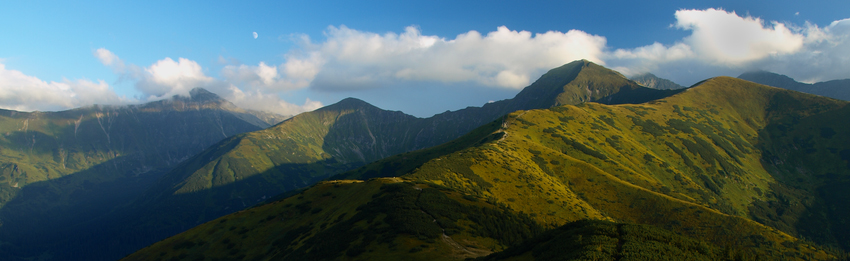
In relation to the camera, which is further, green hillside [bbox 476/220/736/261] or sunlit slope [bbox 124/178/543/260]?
sunlit slope [bbox 124/178/543/260]

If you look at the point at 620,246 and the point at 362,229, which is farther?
the point at 362,229

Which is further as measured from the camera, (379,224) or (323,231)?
(323,231)

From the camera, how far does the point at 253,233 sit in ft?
410

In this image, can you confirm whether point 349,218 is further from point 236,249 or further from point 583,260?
point 583,260

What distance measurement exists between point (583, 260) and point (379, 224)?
2500 inches

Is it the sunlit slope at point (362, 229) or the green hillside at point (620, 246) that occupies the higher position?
the green hillside at point (620, 246)

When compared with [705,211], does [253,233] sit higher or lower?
higher

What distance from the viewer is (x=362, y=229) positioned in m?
94.2

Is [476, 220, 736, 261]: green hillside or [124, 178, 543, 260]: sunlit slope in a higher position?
[476, 220, 736, 261]: green hillside

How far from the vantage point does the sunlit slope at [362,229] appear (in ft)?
271

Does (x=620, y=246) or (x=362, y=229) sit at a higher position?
(x=620, y=246)

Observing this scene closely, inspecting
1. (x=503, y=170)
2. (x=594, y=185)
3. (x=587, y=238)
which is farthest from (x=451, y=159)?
(x=587, y=238)

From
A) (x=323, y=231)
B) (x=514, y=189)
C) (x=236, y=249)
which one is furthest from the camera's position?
(x=514, y=189)

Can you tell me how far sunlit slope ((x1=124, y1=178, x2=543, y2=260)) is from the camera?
271ft
